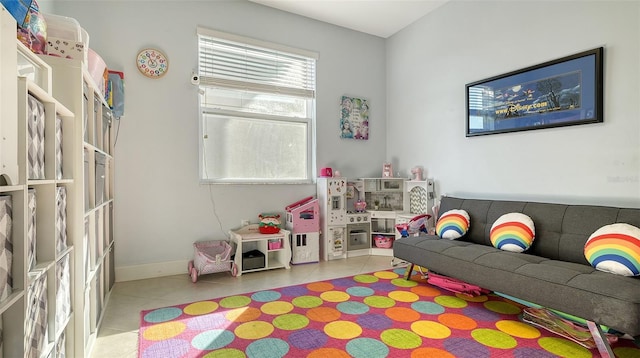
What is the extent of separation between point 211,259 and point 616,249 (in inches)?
115

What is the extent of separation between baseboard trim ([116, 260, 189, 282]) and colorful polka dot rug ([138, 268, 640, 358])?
2.86 ft

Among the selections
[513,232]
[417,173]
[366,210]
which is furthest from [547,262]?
[366,210]

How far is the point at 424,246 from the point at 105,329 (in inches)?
91.2

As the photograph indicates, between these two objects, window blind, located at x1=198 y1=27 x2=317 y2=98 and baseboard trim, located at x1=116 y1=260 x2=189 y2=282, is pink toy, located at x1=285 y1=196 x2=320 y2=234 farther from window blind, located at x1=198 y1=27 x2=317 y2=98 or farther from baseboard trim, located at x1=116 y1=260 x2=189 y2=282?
window blind, located at x1=198 y1=27 x2=317 y2=98

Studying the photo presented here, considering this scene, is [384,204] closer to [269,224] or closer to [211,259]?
[269,224]

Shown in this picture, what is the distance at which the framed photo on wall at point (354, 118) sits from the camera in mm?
4094

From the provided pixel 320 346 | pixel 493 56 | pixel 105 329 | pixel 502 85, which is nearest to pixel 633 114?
pixel 502 85

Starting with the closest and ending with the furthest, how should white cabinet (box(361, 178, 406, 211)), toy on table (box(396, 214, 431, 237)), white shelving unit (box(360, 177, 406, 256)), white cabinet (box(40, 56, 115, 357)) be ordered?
1. white cabinet (box(40, 56, 115, 357))
2. toy on table (box(396, 214, 431, 237))
3. white shelving unit (box(360, 177, 406, 256))
4. white cabinet (box(361, 178, 406, 211))

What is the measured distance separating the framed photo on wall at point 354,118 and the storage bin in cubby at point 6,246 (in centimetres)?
338

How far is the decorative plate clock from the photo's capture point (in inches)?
119

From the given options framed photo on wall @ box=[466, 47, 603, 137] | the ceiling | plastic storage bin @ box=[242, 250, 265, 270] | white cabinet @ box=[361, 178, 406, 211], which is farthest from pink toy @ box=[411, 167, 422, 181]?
plastic storage bin @ box=[242, 250, 265, 270]

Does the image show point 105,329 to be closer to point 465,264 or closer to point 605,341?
point 465,264

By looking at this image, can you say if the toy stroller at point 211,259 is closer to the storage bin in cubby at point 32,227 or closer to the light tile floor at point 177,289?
the light tile floor at point 177,289

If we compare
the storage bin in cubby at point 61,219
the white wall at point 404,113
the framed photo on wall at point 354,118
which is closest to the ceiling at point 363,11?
the white wall at point 404,113
